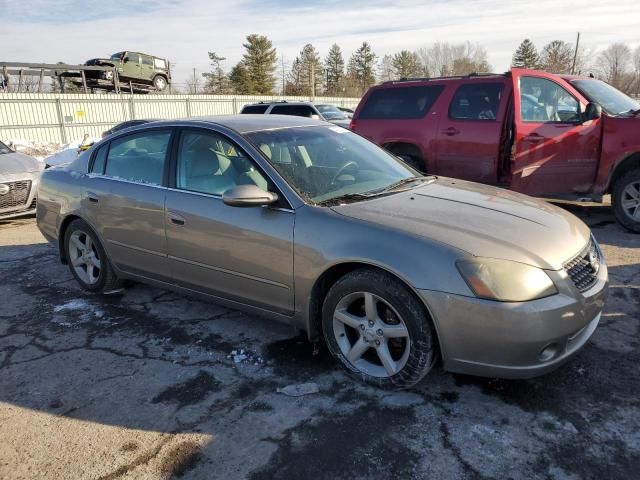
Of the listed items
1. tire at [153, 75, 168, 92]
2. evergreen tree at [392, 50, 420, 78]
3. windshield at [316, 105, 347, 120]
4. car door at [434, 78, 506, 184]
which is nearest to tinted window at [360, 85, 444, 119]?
car door at [434, 78, 506, 184]

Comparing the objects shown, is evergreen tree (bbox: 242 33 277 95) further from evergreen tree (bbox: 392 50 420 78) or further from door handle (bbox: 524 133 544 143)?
door handle (bbox: 524 133 544 143)

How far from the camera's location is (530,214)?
327 centimetres

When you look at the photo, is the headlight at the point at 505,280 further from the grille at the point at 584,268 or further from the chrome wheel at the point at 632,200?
the chrome wheel at the point at 632,200

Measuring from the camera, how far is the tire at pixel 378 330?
278cm

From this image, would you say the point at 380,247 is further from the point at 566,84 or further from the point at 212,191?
the point at 566,84

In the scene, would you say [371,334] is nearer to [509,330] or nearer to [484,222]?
[509,330]

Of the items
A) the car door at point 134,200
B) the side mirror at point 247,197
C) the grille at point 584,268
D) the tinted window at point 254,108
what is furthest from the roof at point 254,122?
the tinted window at point 254,108

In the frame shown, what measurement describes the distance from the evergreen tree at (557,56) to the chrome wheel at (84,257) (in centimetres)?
6047

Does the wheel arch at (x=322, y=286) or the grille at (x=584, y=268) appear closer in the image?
the grille at (x=584, y=268)

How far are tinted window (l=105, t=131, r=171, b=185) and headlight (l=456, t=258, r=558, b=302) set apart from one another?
252 centimetres

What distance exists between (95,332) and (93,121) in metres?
21.5

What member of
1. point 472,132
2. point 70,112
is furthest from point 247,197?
point 70,112

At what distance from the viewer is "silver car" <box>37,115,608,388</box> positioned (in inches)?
103

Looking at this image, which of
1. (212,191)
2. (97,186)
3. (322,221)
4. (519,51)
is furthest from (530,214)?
(519,51)
